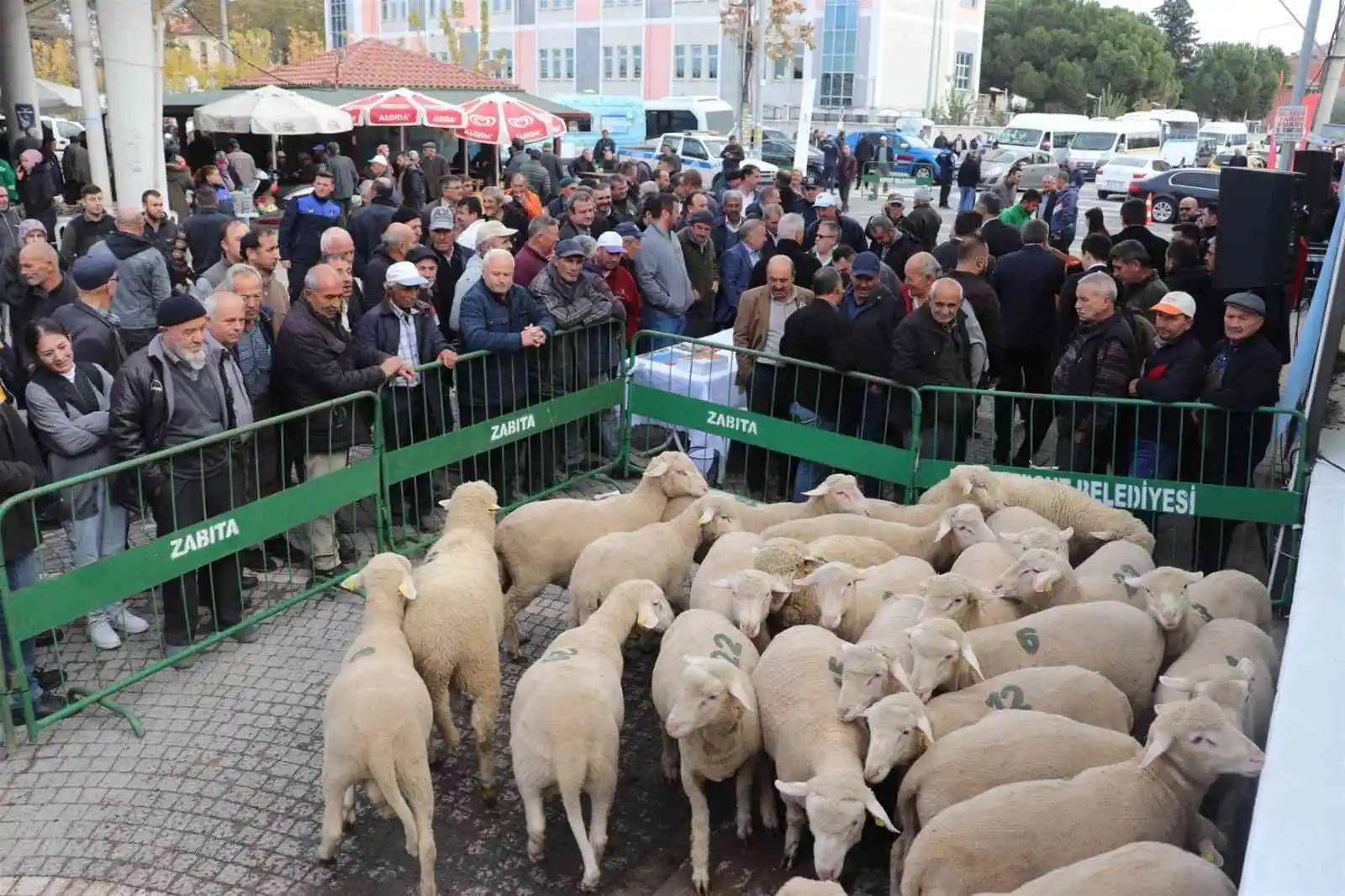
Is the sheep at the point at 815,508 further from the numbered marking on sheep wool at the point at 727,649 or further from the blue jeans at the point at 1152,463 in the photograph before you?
the blue jeans at the point at 1152,463

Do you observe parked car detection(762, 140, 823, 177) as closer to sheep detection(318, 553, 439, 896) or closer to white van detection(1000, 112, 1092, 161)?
white van detection(1000, 112, 1092, 161)

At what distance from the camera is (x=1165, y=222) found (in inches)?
1240

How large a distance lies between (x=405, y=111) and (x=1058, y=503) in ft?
58.9

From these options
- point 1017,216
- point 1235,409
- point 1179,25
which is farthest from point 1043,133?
point 1179,25

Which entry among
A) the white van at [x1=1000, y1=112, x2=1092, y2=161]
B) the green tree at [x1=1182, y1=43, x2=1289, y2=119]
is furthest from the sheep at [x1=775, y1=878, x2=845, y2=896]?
the green tree at [x1=1182, y1=43, x2=1289, y2=119]

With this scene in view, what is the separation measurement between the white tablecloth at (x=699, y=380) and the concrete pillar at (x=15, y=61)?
21.6m

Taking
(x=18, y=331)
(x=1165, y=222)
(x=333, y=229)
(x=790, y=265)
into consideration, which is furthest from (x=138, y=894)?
(x=1165, y=222)

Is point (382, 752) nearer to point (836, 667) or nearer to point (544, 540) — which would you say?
point (836, 667)

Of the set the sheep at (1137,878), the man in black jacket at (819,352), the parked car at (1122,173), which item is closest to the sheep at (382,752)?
the sheep at (1137,878)

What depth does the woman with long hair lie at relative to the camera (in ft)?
21.3

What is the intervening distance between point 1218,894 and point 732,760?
1.96 m

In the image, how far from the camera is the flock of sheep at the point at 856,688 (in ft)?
14.3

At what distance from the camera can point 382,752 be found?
4809 millimetres

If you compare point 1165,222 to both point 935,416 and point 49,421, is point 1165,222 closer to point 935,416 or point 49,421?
point 935,416
